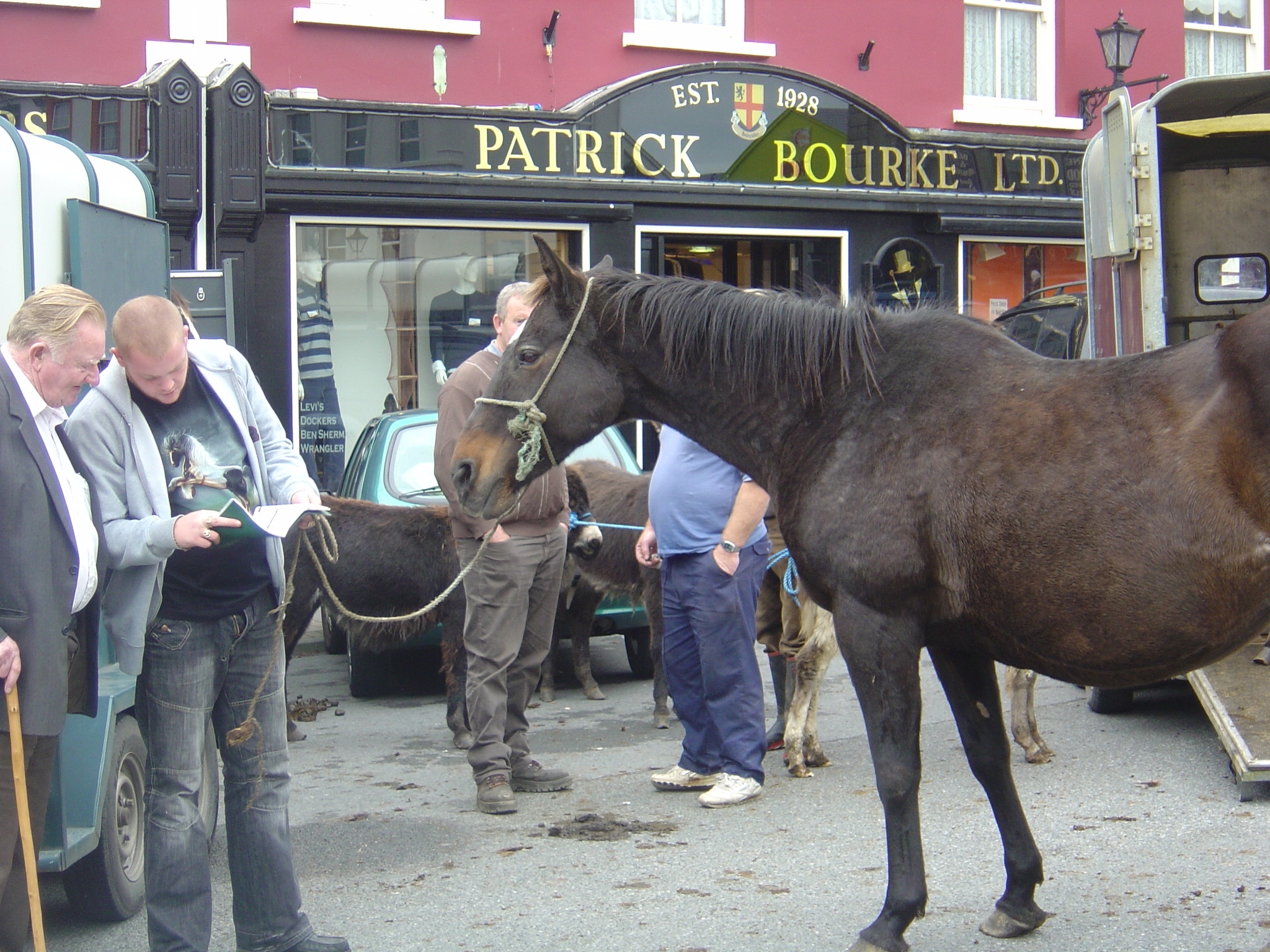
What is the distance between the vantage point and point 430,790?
5785 millimetres

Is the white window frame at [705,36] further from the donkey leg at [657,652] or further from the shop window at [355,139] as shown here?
the donkey leg at [657,652]

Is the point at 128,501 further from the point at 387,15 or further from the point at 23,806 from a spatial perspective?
the point at 387,15

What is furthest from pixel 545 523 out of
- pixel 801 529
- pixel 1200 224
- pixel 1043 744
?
pixel 1200 224

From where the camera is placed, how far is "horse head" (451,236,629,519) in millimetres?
3828

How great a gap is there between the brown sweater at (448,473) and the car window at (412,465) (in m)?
2.31

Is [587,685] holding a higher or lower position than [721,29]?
lower

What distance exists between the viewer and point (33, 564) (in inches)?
116

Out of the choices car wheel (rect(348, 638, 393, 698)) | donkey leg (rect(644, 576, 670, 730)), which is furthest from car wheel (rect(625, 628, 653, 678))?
car wheel (rect(348, 638, 393, 698))

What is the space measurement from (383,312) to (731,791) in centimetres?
724

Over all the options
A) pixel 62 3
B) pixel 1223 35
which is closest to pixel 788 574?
pixel 62 3

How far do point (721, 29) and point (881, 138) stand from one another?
1.86 metres

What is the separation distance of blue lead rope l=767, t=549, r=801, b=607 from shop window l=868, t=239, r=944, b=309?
712 cm

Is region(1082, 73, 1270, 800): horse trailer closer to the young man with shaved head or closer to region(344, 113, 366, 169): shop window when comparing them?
the young man with shaved head

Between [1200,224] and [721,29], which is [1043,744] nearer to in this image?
[1200,224]
